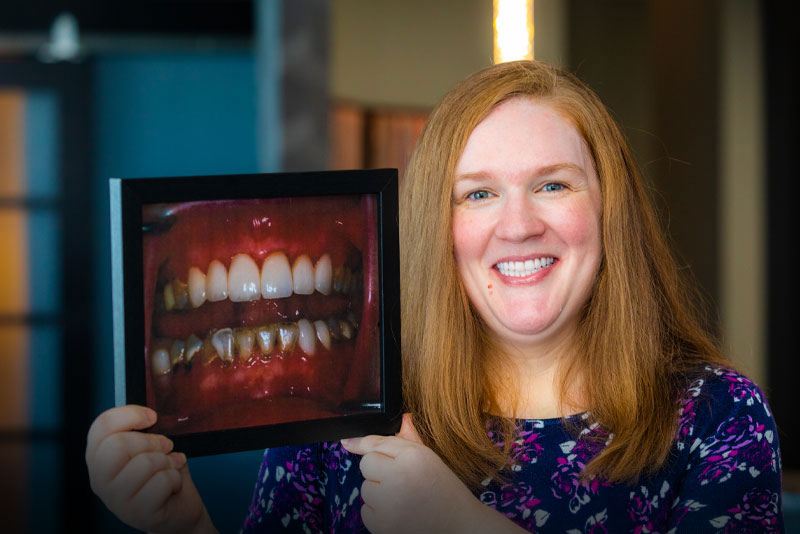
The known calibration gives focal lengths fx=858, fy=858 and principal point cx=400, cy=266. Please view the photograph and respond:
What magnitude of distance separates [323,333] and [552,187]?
356mm

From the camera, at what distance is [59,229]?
3320 millimetres

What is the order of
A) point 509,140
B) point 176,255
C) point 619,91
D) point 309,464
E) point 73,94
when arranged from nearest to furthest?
point 176,255 < point 509,140 < point 309,464 < point 619,91 < point 73,94

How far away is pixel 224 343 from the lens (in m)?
0.96

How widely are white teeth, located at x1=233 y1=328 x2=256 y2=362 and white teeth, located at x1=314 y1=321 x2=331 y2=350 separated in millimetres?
78

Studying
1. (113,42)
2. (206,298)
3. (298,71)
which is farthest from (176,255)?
(113,42)

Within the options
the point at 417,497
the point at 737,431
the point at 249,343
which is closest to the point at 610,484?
the point at 737,431

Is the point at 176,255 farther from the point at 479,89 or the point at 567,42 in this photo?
the point at 567,42

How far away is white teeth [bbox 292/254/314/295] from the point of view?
99 centimetres

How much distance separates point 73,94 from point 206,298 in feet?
8.80

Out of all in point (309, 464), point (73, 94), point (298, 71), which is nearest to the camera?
point (309, 464)

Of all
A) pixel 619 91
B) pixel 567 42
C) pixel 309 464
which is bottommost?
pixel 309 464

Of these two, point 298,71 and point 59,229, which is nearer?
point 298,71

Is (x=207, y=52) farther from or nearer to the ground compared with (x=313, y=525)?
farther from the ground

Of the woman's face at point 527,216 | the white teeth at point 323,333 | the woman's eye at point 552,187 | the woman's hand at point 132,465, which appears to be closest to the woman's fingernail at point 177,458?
the woman's hand at point 132,465
